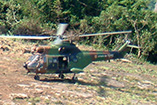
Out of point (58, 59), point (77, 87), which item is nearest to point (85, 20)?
point (58, 59)

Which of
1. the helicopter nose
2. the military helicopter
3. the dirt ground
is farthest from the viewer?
the military helicopter

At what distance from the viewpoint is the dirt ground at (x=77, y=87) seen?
11.2 metres

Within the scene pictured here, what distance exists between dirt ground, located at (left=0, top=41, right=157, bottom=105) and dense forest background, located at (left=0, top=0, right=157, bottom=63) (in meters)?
6.78

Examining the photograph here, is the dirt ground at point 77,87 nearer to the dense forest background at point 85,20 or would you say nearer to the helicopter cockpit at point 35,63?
the helicopter cockpit at point 35,63

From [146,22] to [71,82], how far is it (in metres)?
13.3

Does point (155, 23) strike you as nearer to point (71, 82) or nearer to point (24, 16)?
point (24, 16)

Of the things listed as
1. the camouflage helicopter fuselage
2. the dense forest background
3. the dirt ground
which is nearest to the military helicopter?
the camouflage helicopter fuselage

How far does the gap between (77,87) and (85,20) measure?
13.5 meters

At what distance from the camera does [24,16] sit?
25469 mm

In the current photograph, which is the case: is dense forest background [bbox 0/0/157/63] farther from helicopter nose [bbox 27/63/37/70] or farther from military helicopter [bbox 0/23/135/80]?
helicopter nose [bbox 27/63/37/70]

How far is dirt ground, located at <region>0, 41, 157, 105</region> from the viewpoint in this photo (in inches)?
442

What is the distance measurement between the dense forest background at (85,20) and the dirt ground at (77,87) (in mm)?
6781

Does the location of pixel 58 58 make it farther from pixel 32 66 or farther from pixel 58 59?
pixel 32 66

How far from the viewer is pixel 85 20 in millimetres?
26047
